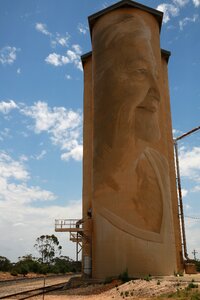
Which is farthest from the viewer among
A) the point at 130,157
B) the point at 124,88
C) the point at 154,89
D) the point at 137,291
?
the point at 154,89

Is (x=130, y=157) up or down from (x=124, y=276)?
up

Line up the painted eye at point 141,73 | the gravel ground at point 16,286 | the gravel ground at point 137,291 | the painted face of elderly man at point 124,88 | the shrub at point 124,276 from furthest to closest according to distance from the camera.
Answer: the painted eye at point 141,73
the painted face of elderly man at point 124,88
the shrub at point 124,276
the gravel ground at point 16,286
the gravel ground at point 137,291

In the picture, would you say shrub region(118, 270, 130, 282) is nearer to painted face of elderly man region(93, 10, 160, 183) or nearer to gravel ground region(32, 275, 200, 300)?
gravel ground region(32, 275, 200, 300)

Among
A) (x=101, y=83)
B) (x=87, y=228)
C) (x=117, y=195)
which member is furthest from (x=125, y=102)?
(x=87, y=228)

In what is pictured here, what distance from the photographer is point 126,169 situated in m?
28.8

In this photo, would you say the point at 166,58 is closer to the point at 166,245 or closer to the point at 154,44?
the point at 154,44

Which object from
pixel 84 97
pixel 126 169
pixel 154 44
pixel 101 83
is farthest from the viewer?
pixel 84 97

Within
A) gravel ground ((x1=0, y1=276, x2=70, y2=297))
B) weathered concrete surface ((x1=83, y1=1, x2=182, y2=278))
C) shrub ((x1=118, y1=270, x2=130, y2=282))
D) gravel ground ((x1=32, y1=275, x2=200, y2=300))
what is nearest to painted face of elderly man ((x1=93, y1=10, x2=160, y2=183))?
weathered concrete surface ((x1=83, y1=1, x2=182, y2=278))

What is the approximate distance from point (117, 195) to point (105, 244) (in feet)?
12.8

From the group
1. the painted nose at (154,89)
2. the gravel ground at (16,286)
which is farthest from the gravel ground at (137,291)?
the painted nose at (154,89)

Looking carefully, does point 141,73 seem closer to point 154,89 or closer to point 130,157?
point 154,89

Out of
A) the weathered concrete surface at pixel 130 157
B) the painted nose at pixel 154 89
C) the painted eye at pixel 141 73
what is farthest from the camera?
the painted nose at pixel 154 89

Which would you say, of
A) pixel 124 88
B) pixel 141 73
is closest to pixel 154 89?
pixel 141 73

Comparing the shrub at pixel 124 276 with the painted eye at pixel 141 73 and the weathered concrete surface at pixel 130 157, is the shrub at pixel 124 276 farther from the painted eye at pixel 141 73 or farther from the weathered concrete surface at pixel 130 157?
the painted eye at pixel 141 73
